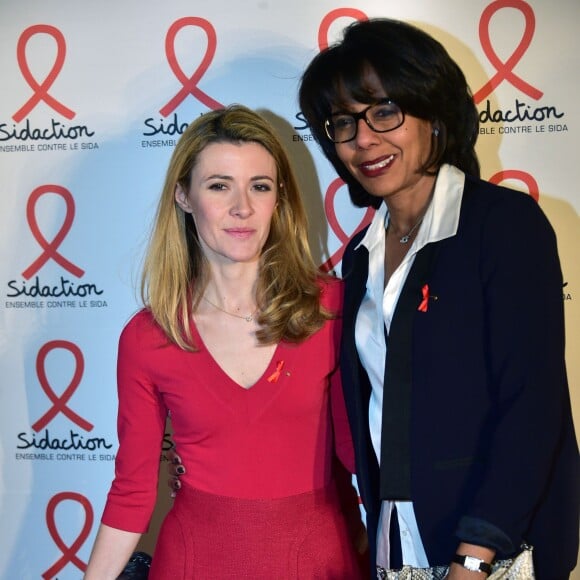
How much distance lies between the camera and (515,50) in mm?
2406

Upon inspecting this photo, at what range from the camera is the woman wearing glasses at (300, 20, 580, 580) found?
1429 mm

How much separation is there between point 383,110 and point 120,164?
3.91 feet

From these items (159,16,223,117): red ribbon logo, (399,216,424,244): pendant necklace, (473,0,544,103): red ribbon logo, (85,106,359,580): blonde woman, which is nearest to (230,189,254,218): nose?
(85,106,359,580): blonde woman

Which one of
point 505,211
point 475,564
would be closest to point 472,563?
point 475,564

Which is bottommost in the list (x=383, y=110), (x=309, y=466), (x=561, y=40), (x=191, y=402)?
(x=309, y=466)

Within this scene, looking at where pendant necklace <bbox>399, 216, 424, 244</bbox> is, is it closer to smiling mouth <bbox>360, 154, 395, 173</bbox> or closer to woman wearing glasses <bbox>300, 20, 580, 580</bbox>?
woman wearing glasses <bbox>300, 20, 580, 580</bbox>

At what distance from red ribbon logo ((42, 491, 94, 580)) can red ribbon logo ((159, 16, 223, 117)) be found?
1.41m

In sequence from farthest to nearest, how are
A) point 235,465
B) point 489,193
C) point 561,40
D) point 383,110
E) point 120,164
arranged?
point 120,164
point 561,40
point 235,465
point 383,110
point 489,193

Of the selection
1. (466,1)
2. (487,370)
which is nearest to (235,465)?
(487,370)

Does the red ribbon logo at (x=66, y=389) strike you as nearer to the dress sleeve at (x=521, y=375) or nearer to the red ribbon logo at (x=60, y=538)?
the red ribbon logo at (x=60, y=538)

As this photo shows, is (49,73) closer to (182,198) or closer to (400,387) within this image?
(182,198)

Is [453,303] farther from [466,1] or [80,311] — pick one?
[80,311]

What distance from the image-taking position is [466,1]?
7.93 feet

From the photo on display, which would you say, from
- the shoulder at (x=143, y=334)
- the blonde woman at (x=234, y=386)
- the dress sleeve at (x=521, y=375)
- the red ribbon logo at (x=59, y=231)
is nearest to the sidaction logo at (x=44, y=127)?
the red ribbon logo at (x=59, y=231)
